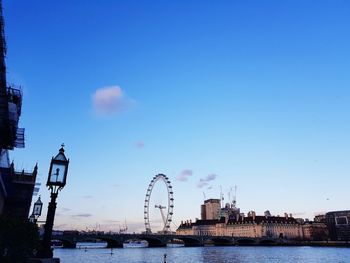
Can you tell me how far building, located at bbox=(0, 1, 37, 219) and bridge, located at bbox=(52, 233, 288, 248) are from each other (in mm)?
85382

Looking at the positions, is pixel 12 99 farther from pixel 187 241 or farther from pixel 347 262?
pixel 187 241

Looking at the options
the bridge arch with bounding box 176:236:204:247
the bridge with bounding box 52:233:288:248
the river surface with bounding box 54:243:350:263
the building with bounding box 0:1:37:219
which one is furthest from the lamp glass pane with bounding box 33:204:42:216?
the bridge arch with bounding box 176:236:204:247

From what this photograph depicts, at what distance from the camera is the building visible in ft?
92.2

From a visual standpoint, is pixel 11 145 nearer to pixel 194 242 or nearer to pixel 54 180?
pixel 54 180

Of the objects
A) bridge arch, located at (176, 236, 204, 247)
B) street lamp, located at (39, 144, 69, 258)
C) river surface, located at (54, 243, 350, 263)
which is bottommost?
river surface, located at (54, 243, 350, 263)

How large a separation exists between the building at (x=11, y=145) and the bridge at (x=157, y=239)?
8538 centimetres

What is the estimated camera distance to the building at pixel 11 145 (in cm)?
2811

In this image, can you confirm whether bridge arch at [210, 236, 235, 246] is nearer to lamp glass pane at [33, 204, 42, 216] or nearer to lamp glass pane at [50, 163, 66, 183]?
lamp glass pane at [33, 204, 42, 216]

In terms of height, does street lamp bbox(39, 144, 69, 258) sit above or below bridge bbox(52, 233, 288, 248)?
below

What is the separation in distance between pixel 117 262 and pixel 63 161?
73.4 m

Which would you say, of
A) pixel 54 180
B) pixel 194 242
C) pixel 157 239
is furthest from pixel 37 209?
pixel 194 242

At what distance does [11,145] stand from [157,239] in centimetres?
13189

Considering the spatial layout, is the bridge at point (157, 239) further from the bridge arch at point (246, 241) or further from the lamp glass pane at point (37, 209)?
the lamp glass pane at point (37, 209)

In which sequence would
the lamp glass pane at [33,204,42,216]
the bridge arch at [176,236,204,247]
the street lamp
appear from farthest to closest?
the bridge arch at [176,236,204,247] < the lamp glass pane at [33,204,42,216] < the street lamp
